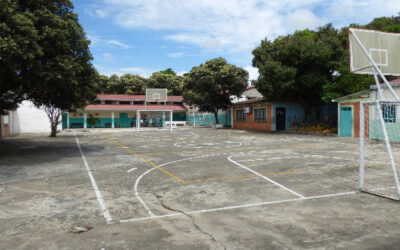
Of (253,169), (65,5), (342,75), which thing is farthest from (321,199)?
(342,75)

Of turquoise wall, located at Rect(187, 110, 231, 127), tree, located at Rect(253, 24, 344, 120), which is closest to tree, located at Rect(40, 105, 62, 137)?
tree, located at Rect(253, 24, 344, 120)

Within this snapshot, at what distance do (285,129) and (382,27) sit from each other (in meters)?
15.2

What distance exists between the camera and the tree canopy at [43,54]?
30.8 feet

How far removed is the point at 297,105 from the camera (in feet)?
94.6

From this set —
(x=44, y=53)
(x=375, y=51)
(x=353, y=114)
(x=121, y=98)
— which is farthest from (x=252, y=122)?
(x=121, y=98)

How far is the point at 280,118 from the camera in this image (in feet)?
93.8

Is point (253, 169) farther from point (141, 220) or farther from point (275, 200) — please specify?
point (141, 220)

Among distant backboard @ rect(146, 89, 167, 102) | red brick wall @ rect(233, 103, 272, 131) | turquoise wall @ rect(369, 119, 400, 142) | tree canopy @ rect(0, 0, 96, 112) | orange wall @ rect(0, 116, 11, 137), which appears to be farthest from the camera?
distant backboard @ rect(146, 89, 167, 102)

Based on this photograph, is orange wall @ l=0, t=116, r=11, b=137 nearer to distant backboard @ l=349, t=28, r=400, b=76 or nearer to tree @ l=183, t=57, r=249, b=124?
tree @ l=183, t=57, r=249, b=124

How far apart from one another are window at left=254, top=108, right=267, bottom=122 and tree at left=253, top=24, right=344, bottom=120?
4775 millimetres

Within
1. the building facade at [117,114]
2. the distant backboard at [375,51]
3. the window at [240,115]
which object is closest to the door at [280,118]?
the window at [240,115]

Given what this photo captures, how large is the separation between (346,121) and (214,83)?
17234mm

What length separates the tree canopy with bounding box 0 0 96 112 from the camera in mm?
9398

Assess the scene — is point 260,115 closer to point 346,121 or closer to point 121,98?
point 346,121
